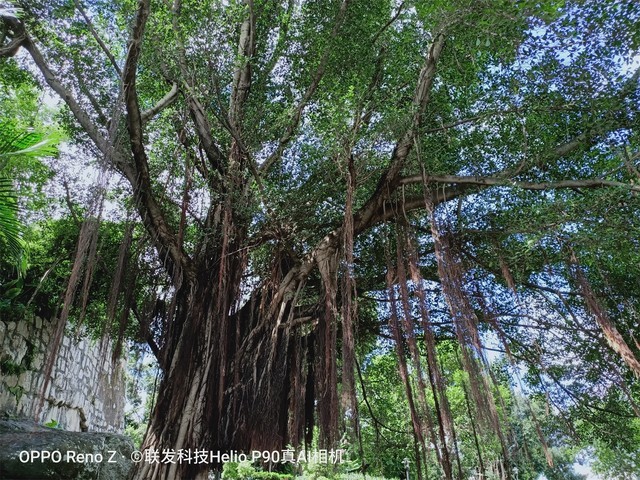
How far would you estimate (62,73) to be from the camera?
3.78m

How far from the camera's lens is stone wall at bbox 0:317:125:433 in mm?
4270

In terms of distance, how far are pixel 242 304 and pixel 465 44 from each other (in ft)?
8.90

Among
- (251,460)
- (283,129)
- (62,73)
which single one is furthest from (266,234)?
(62,73)

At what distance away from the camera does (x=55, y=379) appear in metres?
5.12

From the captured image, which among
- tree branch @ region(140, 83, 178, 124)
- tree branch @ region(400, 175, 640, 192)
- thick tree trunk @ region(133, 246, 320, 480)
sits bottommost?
thick tree trunk @ region(133, 246, 320, 480)

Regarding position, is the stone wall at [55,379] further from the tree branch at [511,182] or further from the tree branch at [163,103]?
the tree branch at [511,182]

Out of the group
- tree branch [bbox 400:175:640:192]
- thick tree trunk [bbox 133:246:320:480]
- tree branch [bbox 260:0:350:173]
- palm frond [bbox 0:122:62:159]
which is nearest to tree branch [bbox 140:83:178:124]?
palm frond [bbox 0:122:62:159]

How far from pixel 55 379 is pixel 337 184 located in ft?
12.5

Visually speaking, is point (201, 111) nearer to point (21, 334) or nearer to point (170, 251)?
point (170, 251)

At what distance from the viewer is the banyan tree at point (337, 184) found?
3.12 m

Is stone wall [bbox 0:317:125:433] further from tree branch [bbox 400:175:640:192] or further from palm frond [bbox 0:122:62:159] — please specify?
tree branch [bbox 400:175:640:192]

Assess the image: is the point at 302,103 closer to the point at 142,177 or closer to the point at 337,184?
the point at 337,184

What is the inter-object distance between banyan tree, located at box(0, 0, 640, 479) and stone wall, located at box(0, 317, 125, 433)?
986 mm

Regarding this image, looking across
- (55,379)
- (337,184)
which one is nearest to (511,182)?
(337,184)
